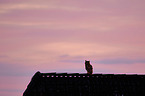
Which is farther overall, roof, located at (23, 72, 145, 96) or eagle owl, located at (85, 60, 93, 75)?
eagle owl, located at (85, 60, 93, 75)

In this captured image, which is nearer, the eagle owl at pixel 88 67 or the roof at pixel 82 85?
the roof at pixel 82 85

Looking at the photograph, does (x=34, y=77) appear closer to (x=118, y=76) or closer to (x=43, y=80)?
(x=43, y=80)

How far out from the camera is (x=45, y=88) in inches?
1193

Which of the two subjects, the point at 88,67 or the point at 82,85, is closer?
the point at 82,85

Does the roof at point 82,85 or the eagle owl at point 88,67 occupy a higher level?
the eagle owl at point 88,67

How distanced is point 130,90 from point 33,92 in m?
7.53

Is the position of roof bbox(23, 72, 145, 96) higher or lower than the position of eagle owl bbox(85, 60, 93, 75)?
lower

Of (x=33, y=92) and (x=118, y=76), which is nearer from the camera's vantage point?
(x=33, y=92)

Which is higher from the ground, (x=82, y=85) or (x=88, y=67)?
(x=88, y=67)

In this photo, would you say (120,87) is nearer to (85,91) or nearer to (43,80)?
(85,91)

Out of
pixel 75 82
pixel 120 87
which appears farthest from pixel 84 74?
pixel 120 87

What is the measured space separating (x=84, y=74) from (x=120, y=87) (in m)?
2.96

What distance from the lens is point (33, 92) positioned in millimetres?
30094

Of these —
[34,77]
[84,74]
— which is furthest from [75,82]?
[34,77]
